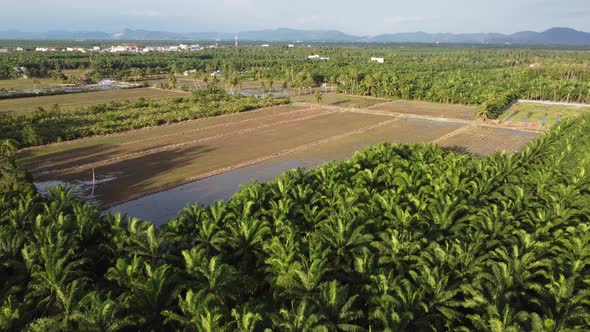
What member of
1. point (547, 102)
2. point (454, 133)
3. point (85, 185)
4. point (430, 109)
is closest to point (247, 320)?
point (85, 185)

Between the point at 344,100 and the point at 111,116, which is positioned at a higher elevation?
the point at 344,100

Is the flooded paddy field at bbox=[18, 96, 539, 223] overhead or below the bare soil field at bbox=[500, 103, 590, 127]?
below

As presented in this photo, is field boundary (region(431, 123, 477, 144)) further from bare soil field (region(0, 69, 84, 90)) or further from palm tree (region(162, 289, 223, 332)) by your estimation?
bare soil field (region(0, 69, 84, 90))

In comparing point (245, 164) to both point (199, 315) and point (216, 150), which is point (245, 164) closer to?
point (216, 150)

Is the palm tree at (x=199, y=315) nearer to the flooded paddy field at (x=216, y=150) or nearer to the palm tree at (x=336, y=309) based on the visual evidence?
the palm tree at (x=336, y=309)

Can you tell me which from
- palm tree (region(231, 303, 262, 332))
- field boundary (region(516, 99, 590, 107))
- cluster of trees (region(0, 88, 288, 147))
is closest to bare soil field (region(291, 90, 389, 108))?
cluster of trees (region(0, 88, 288, 147))

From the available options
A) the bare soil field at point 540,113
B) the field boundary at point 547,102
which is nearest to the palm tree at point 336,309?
the bare soil field at point 540,113
